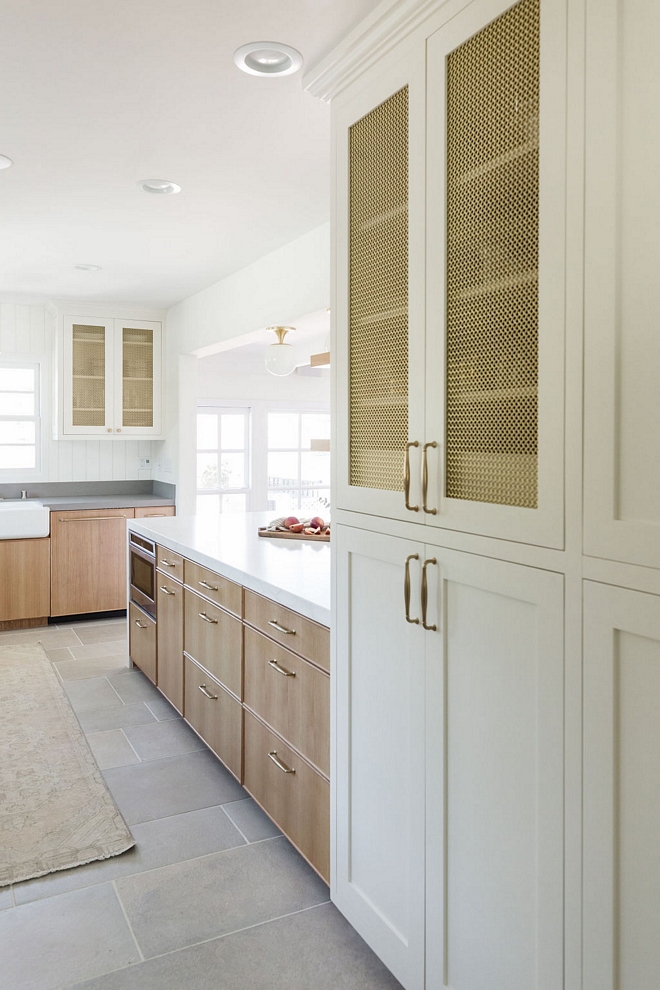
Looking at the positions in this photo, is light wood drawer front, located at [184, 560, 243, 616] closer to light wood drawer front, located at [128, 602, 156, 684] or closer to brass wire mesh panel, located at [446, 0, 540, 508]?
light wood drawer front, located at [128, 602, 156, 684]

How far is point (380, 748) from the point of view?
1746 millimetres

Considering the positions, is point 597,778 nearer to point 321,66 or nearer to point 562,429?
point 562,429

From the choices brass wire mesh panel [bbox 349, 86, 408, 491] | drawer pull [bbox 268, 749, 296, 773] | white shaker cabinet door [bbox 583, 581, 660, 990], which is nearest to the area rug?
drawer pull [bbox 268, 749, 296, 773]

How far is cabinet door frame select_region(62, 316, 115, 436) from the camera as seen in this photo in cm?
552

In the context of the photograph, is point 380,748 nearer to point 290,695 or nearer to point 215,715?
point 290,695

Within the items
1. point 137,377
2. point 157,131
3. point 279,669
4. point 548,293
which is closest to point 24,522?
point 137,377

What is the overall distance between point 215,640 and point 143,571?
1.16 metres

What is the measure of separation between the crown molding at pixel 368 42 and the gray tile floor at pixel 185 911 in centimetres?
220

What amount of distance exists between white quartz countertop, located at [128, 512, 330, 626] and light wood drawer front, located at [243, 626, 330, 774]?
0.18m

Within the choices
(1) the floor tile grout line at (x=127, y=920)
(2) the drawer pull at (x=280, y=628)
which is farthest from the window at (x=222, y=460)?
(1) the floor tile grout line at (x=127, y=920)

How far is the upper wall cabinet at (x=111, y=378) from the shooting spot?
5.56m

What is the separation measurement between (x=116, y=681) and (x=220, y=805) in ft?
5.26

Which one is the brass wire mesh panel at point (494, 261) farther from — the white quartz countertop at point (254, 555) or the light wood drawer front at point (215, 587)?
the light wood drawer front at point (215, 587)

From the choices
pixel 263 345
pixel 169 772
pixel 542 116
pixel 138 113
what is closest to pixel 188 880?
pixel 169 772
